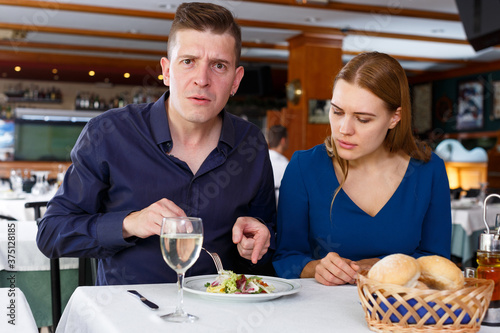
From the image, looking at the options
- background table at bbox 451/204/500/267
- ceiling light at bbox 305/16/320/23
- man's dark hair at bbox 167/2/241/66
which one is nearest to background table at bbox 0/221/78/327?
man's dark hair at bbox 167/2/241/66

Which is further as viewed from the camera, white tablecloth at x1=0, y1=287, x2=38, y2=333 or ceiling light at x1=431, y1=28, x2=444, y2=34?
ceiling light at x1=431, y1=28, x2=444, y2=34

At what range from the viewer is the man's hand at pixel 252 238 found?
1.46 meters

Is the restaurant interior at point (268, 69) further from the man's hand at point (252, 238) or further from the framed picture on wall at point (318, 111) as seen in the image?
the man's hand at point (252, 238)

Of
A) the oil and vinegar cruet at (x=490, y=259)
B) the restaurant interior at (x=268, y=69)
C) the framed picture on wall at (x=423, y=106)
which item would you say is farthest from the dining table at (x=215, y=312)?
the framed picture on wall at (x=423, y=106)

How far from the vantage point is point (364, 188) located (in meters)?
1.87

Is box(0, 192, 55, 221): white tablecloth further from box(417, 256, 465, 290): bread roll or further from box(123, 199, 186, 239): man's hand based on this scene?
box(417, 256, 465, 290): bread roll

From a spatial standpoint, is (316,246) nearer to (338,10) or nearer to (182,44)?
(182,44)

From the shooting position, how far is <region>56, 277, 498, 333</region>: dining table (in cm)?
104

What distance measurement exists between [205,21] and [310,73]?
25.2 ft

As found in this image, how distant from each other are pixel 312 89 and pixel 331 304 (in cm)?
814

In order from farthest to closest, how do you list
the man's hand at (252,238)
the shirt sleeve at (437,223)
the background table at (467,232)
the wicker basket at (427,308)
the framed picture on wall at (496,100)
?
1. the framed picture on wall at (496,100)
2. the background table at (467,232)
3. the shirt sleeve at (437,223)
4. the man's hand at (252,238)
5. the wicker basket at (427,308)

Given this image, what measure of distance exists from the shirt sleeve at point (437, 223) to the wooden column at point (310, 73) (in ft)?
23.5

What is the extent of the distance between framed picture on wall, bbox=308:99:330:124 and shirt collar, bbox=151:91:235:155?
24.5 ft

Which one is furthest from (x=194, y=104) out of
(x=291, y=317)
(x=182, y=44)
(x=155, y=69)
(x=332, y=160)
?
(x=155, y=69)
